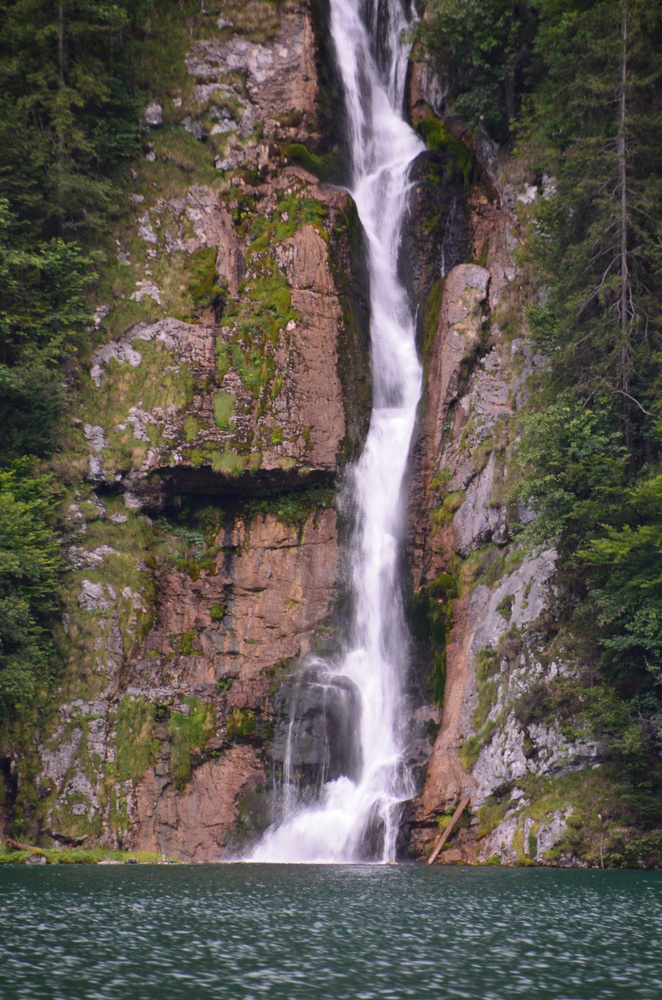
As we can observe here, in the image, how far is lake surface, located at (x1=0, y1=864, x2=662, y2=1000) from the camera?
8.23m

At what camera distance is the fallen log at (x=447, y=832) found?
2089 cm

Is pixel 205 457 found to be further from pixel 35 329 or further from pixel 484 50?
pixel 484 50

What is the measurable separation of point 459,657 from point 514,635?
2.17m

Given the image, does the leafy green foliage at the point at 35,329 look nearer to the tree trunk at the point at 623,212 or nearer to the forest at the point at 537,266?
the forest at the point at 537,266

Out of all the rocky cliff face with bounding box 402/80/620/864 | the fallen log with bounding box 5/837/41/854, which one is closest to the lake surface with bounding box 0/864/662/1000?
the rocky cliff face with bounding box 402/80/620/864

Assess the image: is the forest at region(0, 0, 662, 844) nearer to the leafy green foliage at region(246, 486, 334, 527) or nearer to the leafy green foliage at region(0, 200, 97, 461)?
the leafy green foliage at region(0, 200, 97, 461)

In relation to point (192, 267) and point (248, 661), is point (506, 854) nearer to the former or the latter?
point (248, 661)

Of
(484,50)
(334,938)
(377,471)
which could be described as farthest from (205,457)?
(334,938)

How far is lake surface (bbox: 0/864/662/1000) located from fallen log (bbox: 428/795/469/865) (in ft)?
12.9

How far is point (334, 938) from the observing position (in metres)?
10.6

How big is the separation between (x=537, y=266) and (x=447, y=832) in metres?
15.8

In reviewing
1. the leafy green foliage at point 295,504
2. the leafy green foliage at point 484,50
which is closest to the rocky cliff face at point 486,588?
the leafy green foliage at point 484,50

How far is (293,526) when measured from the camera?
2828cm

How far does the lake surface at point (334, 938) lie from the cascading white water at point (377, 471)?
5764mm
